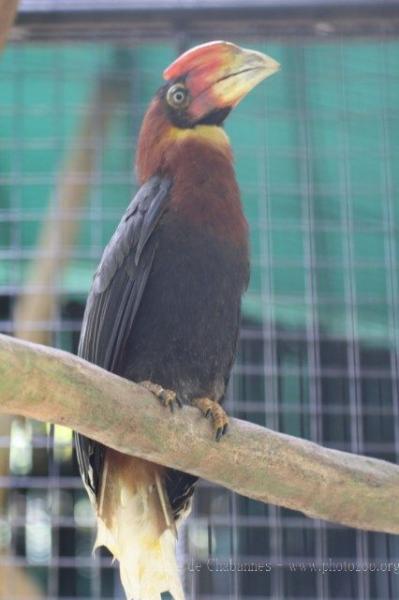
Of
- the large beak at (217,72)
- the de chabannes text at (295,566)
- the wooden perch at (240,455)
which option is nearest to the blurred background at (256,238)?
the de chabannes text at (295,566)

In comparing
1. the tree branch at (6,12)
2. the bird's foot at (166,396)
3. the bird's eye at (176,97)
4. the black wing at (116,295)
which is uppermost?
the tree branch at (6,12)

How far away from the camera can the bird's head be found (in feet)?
Result: 5.70

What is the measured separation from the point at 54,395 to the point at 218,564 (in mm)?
812

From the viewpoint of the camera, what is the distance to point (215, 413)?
1500 millimetres

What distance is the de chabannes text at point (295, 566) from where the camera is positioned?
1990mm

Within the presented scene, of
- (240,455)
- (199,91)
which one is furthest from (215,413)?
(199,91)

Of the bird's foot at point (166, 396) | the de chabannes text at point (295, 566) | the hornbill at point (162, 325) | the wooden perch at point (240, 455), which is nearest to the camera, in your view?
the wooden perch at point (240, 455)

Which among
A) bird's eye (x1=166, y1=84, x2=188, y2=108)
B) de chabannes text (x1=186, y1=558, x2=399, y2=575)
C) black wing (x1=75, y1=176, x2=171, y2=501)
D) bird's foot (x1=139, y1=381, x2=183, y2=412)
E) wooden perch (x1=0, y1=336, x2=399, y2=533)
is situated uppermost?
bird's eye (x1=166, y1=84, x2=188, y2=108)

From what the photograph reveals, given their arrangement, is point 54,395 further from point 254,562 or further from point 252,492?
point 254,562

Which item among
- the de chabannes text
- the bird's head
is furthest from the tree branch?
the de chabannes text

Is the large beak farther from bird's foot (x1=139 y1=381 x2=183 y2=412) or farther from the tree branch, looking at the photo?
bird's foot (x1=139 y1=381 x2=183 y2=412)

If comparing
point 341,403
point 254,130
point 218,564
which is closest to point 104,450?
point 218,564

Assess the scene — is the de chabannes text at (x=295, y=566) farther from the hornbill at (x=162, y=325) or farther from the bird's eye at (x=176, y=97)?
the bird's eye at (x=176, y=97)

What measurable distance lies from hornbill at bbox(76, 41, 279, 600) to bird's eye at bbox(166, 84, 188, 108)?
11 centimetres
